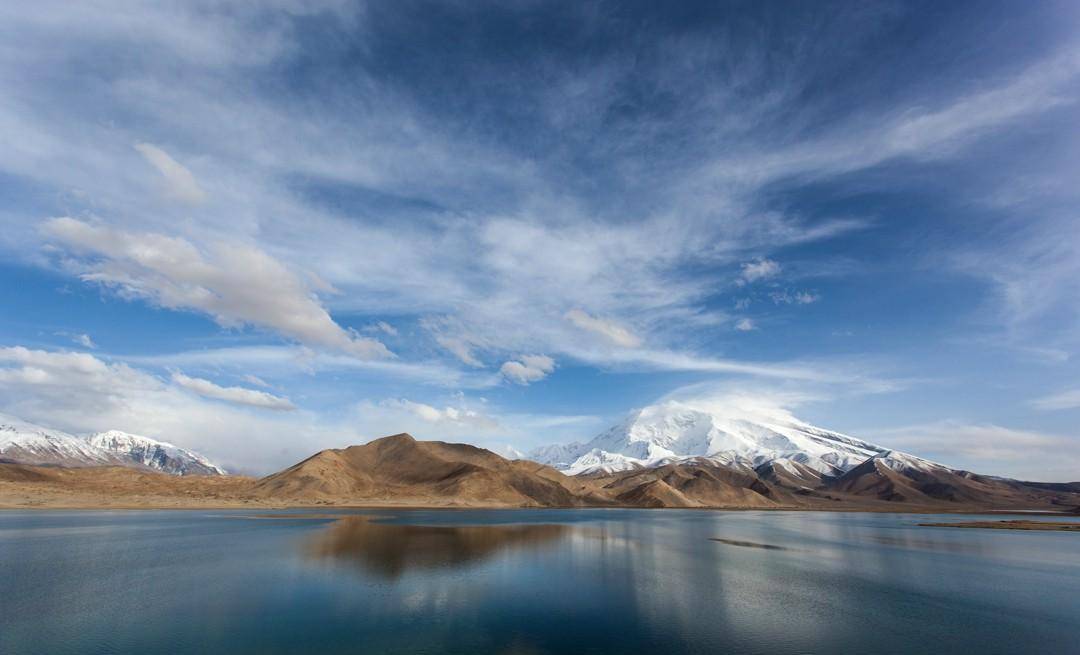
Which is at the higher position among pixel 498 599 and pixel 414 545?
pixel 414 545

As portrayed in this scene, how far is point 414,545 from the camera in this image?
239 feet

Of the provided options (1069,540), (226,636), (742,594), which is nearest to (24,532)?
(226,636)

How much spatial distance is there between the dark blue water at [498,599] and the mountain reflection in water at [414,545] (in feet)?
2.13

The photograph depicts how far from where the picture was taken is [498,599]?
4081cm

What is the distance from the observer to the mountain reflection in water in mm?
57188

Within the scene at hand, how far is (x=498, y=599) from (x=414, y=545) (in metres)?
35.8

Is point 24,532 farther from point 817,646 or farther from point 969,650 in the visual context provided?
point 969,650

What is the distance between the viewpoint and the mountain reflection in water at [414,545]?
188 feet

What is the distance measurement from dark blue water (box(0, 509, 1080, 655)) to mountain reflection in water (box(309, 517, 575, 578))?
2.13 ft

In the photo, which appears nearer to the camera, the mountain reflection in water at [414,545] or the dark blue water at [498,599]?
the dark blue water at [498,599]

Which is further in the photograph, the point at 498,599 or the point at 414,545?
the point at 414,545

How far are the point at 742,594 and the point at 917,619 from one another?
1178 centimetres

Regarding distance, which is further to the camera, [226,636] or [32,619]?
[32,619]

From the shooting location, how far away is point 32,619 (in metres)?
32.4
